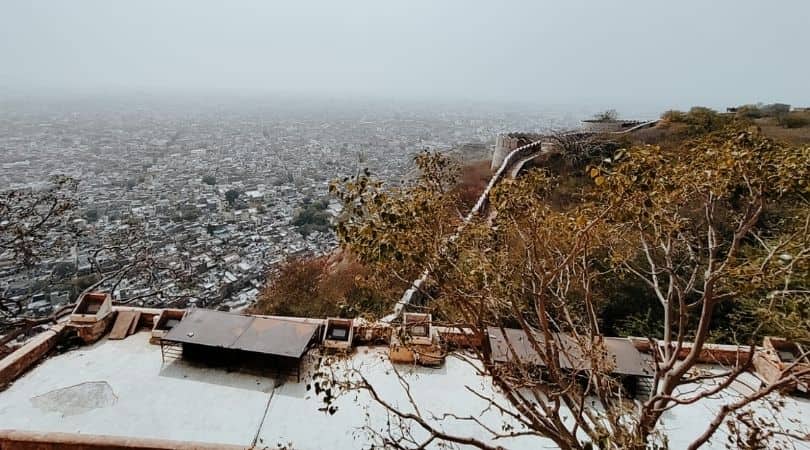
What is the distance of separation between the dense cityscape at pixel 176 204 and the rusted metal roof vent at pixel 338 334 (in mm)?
3355

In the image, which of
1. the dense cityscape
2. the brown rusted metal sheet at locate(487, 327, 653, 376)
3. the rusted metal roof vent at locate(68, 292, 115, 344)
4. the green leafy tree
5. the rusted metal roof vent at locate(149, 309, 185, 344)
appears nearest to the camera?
the green leafy tree

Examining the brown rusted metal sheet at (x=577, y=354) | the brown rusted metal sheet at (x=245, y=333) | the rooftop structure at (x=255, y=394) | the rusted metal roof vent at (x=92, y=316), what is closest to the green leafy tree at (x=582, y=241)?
the rooftop structure at (x=255, y=394)

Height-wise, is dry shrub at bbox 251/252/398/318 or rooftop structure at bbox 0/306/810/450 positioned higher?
rooftop structure at bbox 0/306/810/450

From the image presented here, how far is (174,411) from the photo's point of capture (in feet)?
21.6

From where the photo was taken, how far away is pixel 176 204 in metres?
23.8

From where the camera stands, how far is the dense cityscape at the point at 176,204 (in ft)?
42.8

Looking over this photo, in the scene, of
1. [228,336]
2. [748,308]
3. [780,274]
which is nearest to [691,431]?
[780,274]

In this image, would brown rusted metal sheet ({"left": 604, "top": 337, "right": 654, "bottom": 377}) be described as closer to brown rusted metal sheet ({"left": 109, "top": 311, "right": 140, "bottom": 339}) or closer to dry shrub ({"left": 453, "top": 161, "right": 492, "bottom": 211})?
brown rusted metal sheet ({"left": 109, "top": 311, "right": 140, "bottom": 339})

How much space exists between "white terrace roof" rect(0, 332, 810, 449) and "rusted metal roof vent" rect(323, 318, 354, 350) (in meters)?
0.32

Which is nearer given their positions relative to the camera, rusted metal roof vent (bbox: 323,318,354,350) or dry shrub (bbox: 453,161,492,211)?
rusted metal roof vent (bbox: 323,318,354,350)

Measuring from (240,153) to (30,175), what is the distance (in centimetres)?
2050

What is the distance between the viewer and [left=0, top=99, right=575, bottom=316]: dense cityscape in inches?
513

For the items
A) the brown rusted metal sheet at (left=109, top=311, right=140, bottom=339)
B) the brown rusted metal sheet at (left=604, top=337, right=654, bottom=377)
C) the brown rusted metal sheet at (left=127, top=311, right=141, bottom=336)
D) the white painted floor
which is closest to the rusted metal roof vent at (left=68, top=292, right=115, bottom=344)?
the brown rusted metal sheet at (left=109, top=311, right=140, bottom=339)

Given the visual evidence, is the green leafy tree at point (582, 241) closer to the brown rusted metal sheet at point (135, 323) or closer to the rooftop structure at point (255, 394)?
the rooftop structure at point (255, 394)
